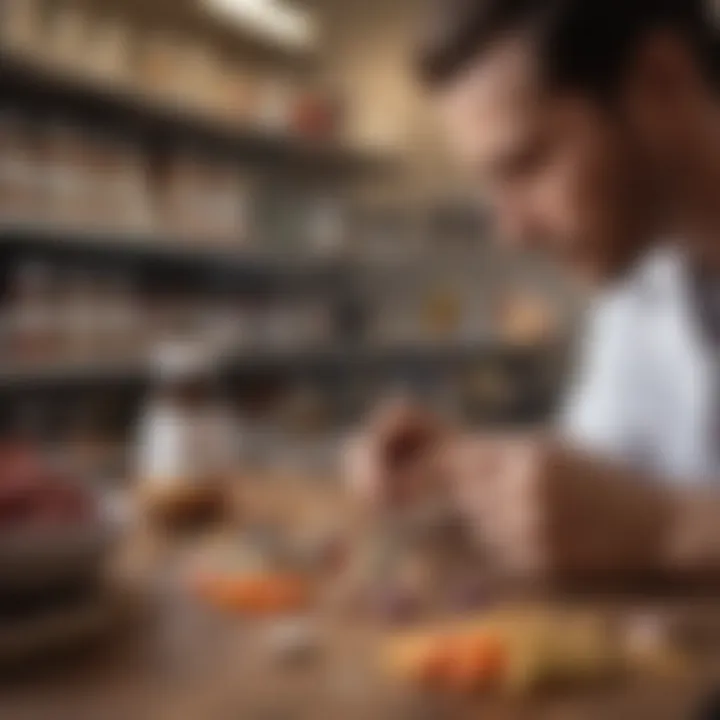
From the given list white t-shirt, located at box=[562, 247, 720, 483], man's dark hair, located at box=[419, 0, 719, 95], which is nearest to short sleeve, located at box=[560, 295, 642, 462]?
white t-shirt, located at box=[562, 247, 720, 483]

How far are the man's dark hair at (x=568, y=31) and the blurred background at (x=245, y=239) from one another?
0.92ft

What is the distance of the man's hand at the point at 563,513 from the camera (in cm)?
53

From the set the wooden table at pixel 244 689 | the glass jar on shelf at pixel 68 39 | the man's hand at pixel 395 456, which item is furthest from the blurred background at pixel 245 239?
the wooden table at pixel 244 689

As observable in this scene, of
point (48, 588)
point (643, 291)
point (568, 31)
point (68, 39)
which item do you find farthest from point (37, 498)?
point (68, 39)

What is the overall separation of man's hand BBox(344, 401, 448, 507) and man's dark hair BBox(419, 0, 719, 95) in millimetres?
189

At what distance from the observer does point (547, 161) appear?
2.31 ft

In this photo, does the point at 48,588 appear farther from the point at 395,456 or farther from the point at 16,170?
the point at 16,170

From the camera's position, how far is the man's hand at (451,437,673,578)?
21.0 inches

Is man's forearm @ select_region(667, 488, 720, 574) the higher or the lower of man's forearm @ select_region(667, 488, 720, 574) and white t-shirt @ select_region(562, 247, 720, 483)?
the lower

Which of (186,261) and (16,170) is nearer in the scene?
(16,170)

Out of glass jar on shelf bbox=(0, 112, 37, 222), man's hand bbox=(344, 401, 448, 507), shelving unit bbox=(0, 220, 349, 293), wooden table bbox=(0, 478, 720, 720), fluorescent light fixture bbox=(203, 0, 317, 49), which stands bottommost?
wooden table bbox=(0, 478, 720, 720)

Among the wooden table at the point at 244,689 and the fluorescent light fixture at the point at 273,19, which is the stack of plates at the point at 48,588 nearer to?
the wooden table at the point at 244,689

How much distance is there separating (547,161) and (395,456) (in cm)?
18

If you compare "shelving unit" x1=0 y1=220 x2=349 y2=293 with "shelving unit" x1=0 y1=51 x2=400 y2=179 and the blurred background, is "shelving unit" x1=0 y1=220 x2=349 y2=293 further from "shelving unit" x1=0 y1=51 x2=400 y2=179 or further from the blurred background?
"shelving unit" x1=0 y1=51 x2=400 y2=179
